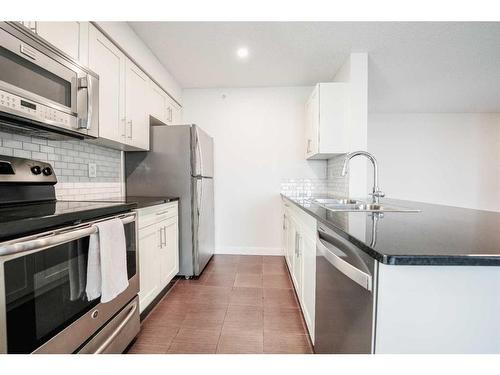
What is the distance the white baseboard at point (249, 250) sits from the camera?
337cm

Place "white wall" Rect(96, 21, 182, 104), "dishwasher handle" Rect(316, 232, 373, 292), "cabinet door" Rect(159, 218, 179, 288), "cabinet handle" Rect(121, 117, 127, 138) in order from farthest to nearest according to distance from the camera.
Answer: "cabinet door" Rect(159, 218, 179, 288), "cabinet handle" Rect(121, 117, 127, 138), "white wall" Rect(96, 21, 182, 104), "dishwasher handle" Rect(316, 232, 373, 292)

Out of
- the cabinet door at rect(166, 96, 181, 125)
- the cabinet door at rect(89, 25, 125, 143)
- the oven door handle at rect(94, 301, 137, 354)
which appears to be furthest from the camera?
the cabinet door at rect(166, 96, 181, 125)

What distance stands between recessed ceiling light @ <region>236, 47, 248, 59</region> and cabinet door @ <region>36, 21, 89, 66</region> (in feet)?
4.35

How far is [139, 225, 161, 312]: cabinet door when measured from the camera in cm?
171

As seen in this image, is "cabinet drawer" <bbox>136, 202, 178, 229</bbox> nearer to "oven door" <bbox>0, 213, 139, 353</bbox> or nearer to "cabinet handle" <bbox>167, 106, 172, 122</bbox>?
"oven door" <bbox>0, 213, 139, 353</bbox>

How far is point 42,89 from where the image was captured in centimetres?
119

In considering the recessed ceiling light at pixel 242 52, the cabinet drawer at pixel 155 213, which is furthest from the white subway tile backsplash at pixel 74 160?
the recessed ceiling light at pixel 242 52

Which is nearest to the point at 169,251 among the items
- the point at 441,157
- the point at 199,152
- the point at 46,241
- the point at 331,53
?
the point at 199,152

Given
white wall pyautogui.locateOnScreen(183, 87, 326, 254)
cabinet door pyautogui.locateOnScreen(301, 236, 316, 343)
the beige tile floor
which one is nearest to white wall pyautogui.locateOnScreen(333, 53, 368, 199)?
white wall pyautogui.locateOnScreen(183, 87, 326, 254)

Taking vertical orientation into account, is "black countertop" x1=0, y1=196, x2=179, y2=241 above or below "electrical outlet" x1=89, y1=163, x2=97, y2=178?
below

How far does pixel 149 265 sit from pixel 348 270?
5.19 feet

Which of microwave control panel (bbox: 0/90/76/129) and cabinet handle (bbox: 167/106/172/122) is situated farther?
cabinet handle (bbox: 167/106/172/122)

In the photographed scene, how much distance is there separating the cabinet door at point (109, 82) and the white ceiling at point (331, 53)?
0.43 meters
